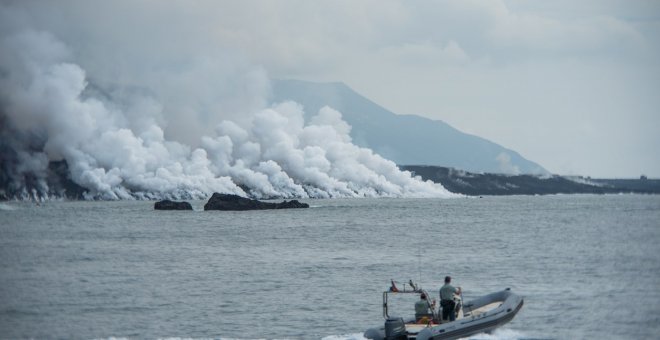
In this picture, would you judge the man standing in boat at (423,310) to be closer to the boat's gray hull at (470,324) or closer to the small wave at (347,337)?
the boat's gray hull at (470,324)

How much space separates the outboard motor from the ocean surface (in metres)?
4.58

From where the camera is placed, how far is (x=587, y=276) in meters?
66.9

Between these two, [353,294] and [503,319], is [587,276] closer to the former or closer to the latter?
[353,294]

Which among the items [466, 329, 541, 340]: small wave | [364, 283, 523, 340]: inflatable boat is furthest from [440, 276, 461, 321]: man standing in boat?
[466, 329, 541, 340]: small wave

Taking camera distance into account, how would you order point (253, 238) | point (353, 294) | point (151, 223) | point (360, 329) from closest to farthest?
point (360, 329) < point (353, 294) < point (253, 238) < point (151, 223)

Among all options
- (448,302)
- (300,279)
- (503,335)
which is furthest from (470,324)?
(300,279)

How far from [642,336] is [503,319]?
22.7 ft

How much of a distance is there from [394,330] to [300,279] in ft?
88.6

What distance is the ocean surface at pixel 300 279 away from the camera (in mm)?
47156

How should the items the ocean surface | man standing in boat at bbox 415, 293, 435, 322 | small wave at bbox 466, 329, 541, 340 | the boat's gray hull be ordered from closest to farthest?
the boat's gray hull, small wave at bbox 466, 329, 541, 340, man standing in boat at bbox 415, 293, 435, 322, the ocean surface

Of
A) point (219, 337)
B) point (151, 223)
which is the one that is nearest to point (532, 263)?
point (219, 337)

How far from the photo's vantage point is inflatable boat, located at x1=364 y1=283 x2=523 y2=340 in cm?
3866

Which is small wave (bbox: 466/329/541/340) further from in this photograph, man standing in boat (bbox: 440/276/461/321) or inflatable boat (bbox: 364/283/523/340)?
man standing in boat (bbox: 440/276/461/321)

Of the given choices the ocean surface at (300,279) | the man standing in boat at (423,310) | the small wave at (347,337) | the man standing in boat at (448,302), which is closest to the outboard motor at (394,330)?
the man standing in boat at (423,310)
